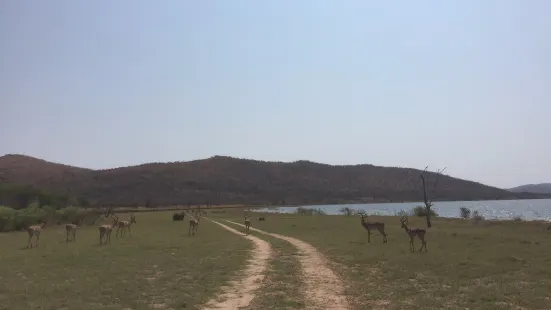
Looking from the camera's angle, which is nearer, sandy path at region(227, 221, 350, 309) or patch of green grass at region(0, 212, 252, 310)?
sandy path at region(227, 221, 350, 309)

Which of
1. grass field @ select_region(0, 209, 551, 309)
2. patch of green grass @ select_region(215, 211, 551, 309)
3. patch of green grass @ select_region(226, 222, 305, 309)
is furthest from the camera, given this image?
grass field @ select_region(0, 209, 551, 309)

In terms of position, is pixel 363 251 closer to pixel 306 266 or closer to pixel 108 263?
pixel 306 266

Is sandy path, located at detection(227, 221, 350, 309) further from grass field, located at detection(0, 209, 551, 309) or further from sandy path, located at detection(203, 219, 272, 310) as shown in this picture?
sandy path, located at detection(203, 219, 272, 310)

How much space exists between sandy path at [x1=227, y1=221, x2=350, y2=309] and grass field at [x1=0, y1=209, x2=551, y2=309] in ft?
1.04

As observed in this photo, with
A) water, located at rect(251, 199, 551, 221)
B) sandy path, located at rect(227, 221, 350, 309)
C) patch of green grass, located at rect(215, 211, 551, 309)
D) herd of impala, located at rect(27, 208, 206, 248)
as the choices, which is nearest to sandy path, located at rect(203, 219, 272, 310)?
sandy path, located at rect(227, 221, 350, 309)

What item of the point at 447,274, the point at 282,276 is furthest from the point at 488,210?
the point at 282,276

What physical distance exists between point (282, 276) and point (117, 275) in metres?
6.46

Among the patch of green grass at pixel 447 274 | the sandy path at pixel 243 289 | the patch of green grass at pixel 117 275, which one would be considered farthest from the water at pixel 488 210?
the sandy path at pixel 243 289

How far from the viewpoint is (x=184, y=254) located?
2542 centimetres

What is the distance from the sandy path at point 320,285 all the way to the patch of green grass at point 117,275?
290 cm

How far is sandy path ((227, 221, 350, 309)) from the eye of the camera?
1358 cm

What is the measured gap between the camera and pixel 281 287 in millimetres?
15766

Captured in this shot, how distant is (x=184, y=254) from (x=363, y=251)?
9.34m

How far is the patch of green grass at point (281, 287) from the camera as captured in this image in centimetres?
1350
